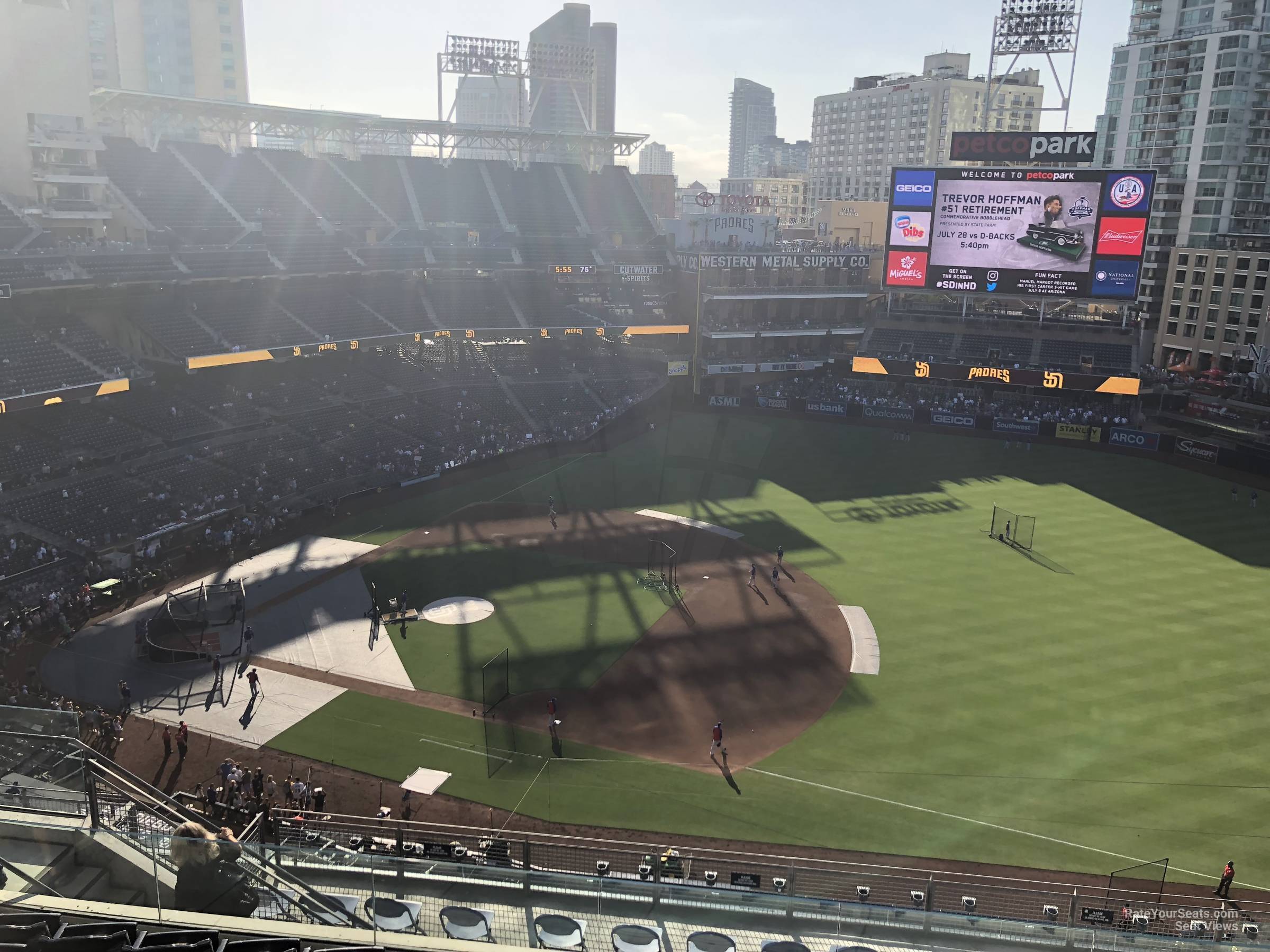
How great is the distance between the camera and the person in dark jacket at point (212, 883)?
1087 centimetres

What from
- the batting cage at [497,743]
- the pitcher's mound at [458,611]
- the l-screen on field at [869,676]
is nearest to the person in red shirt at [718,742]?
the l-screen on field at [869,676]

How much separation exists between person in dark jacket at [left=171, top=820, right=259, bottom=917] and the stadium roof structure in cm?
6394

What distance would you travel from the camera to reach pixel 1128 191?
60.3 metres

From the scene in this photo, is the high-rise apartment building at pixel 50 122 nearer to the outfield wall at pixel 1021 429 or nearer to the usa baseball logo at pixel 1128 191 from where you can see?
the outfield wall at pixel 1021 429

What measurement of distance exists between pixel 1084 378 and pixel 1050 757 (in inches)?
1754

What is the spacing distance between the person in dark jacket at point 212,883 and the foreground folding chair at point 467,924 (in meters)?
2.27

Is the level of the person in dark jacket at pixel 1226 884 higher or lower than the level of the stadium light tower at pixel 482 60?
lower

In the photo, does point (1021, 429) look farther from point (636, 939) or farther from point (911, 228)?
point (636, 939)

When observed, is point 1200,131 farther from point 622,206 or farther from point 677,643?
point 677,643

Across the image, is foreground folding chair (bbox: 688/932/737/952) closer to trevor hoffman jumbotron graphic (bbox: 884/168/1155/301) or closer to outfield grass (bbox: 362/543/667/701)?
outfield grass (bbox: 362/543/667/701)

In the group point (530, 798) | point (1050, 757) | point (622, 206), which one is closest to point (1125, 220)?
point (622, 206)

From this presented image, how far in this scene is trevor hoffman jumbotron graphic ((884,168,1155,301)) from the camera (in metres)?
61.2

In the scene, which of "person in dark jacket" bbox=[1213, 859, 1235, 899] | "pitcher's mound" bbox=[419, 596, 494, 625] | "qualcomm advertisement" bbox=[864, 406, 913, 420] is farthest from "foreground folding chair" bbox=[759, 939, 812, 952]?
"qualcomm advertisement" bbox=[864, 406, 913, 420]

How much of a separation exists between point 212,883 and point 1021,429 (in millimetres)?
61886
